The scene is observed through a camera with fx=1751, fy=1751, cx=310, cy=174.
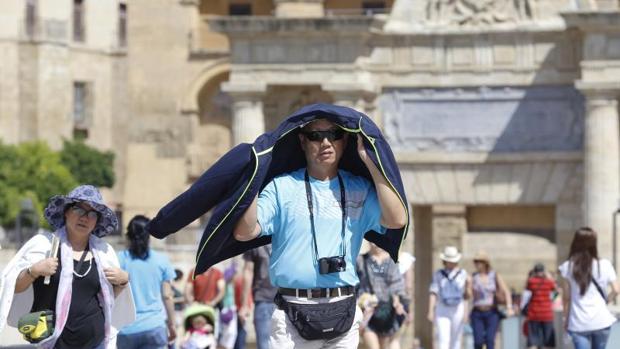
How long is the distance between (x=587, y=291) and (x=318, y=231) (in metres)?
6.79

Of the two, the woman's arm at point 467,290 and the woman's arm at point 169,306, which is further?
the woman's arm at point 467,290

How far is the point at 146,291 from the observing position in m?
14.3

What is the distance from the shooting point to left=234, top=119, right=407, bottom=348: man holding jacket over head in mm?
9648

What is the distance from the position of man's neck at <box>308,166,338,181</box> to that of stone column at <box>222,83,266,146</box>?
18.0 m

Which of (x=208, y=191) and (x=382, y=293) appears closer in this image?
(x=208, y=191)

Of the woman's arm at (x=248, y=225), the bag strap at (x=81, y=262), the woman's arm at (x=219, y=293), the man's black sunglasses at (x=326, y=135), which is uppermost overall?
the man's black sunglasses at (x=326, y=135)

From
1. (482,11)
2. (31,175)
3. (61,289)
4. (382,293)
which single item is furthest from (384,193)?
(31,175)

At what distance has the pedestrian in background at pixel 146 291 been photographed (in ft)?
45.9

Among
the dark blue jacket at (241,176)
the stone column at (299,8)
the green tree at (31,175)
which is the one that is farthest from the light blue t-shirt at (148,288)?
the green tree at (31,175)

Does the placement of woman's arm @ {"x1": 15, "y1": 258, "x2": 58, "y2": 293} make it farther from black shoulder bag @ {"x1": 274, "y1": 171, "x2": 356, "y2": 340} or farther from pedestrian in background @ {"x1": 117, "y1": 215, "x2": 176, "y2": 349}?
pedestrian in background @ {"x1": 117, "y1": 215, "x2": 176, "y2": 349}

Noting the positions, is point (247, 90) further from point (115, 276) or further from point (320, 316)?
point (320, 316)

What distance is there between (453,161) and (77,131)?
6127cm

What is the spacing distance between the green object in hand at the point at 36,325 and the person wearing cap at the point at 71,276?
0.06m

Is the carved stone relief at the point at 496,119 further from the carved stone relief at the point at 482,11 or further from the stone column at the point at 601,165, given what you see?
the carved stone relief at the point at 482,11
